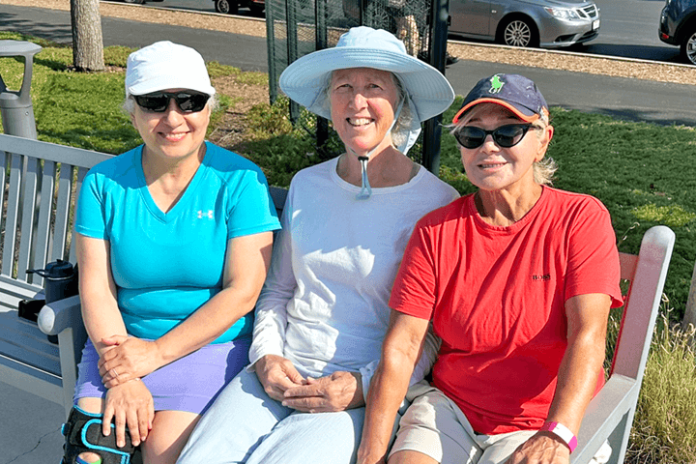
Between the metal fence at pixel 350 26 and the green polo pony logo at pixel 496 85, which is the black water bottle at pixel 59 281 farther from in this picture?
the metal fence at pixel 350 26

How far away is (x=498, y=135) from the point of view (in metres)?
2.35

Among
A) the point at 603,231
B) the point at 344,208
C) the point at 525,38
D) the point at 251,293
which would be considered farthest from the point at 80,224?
the point at 525,38

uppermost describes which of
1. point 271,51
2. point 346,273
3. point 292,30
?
point 292,30

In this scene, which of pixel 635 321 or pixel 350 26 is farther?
pixel 350 26

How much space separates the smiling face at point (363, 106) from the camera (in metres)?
2.71

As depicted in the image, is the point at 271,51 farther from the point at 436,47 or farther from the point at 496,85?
the point at 496,85

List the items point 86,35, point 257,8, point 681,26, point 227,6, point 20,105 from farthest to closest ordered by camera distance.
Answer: point 227,6 < point 257,8 < point 681,26 < point 86,35 < point 20,105

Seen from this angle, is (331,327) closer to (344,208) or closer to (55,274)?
(344,208)

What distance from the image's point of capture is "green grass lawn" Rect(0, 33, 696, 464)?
3.35 metres

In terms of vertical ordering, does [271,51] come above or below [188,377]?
above

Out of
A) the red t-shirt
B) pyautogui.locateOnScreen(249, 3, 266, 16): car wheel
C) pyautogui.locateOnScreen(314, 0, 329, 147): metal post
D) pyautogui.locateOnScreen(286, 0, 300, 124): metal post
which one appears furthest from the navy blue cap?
pyautogui.locateOnScreen(249, 3, 266, 16): car wheel

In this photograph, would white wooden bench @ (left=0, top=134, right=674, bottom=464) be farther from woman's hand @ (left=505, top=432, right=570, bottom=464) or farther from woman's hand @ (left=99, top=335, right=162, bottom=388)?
woman's hand @ (left=99, top=335, right=162, bottom=388)

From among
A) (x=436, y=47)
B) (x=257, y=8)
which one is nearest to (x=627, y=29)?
(x=257, y=8)

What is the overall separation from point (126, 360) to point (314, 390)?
67cm
